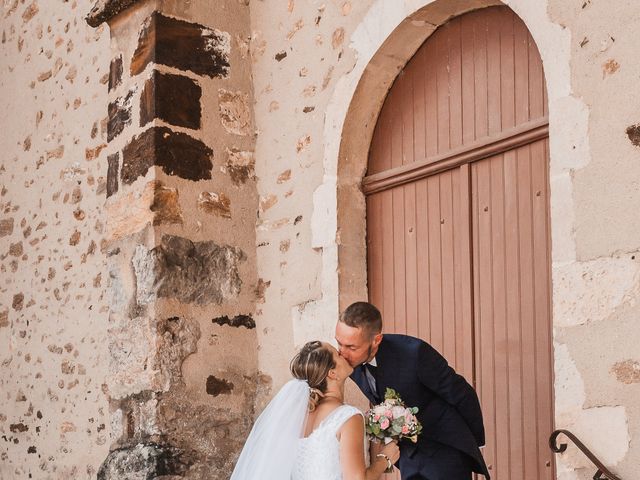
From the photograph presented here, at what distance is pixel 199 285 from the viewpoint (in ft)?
18.6

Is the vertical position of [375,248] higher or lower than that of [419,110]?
lower

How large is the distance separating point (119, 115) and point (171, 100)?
516 millimetres

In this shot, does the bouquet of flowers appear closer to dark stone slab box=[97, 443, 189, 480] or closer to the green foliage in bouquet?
the green foliage in bouquet

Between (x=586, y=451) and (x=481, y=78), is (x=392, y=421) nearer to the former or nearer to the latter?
(x=586, y=451)

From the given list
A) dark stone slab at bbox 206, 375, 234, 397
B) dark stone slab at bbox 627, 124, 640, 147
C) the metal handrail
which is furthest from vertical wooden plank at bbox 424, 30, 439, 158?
dark stone slab at bbox 206, 375, 234, 397

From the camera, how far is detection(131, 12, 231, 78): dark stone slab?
573 centimetres

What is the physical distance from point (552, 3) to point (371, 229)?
184 centimetres

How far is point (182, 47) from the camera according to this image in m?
5.84

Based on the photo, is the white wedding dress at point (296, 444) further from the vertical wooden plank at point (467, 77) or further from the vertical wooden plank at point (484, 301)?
the vertical wooden plank at point (467, 77)

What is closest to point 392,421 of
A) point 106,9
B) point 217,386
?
point 217,386

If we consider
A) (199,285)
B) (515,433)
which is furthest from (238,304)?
(515,433)

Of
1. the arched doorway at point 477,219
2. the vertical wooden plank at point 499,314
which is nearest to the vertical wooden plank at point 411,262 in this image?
the arched doorway at point 477,219

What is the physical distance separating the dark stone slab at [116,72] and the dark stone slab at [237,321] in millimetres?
1789

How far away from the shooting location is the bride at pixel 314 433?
3783 mm
